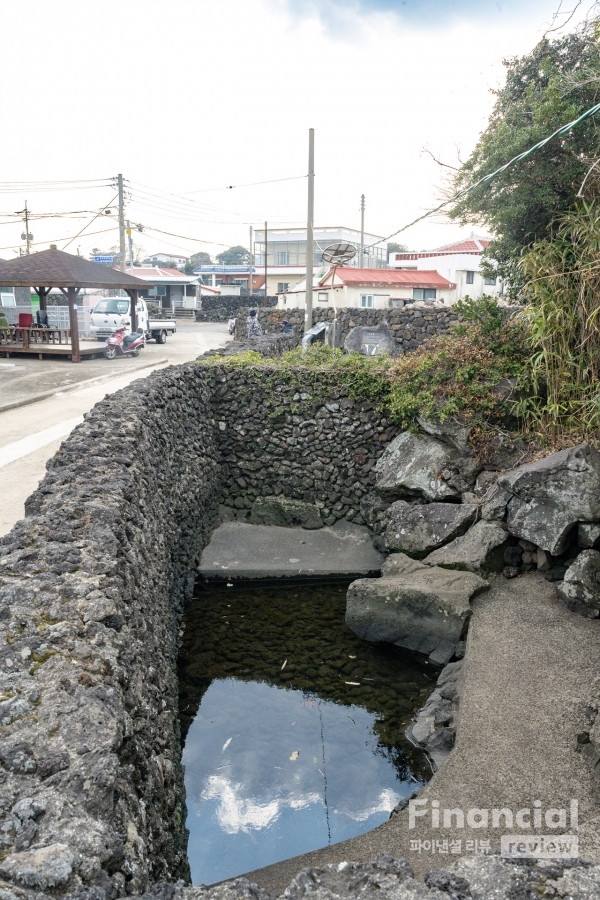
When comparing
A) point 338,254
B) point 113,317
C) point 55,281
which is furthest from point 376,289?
point 55,281

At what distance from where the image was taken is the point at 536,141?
9.07 meters

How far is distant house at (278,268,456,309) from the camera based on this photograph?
26172 millimetres

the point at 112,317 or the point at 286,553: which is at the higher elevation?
the point at 112,317

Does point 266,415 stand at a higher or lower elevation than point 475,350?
lower

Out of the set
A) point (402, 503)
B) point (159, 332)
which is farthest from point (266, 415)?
point (159, 332)

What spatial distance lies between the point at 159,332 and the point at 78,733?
25.9 metres

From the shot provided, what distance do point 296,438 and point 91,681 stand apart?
7742mm

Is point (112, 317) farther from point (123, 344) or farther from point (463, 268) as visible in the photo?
point (463, 268)

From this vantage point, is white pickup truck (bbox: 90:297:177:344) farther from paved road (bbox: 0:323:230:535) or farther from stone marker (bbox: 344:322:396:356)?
stone marker (bbox: 344:322:396:356)

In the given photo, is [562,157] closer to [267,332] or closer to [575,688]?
[575,688]

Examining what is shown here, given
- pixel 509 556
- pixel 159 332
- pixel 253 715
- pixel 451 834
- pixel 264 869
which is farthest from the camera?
pixel 159 332

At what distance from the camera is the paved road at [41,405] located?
28.7ft

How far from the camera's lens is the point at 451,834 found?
4254 millimetres

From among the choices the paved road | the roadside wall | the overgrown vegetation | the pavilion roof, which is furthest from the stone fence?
the overgrown vegetation
